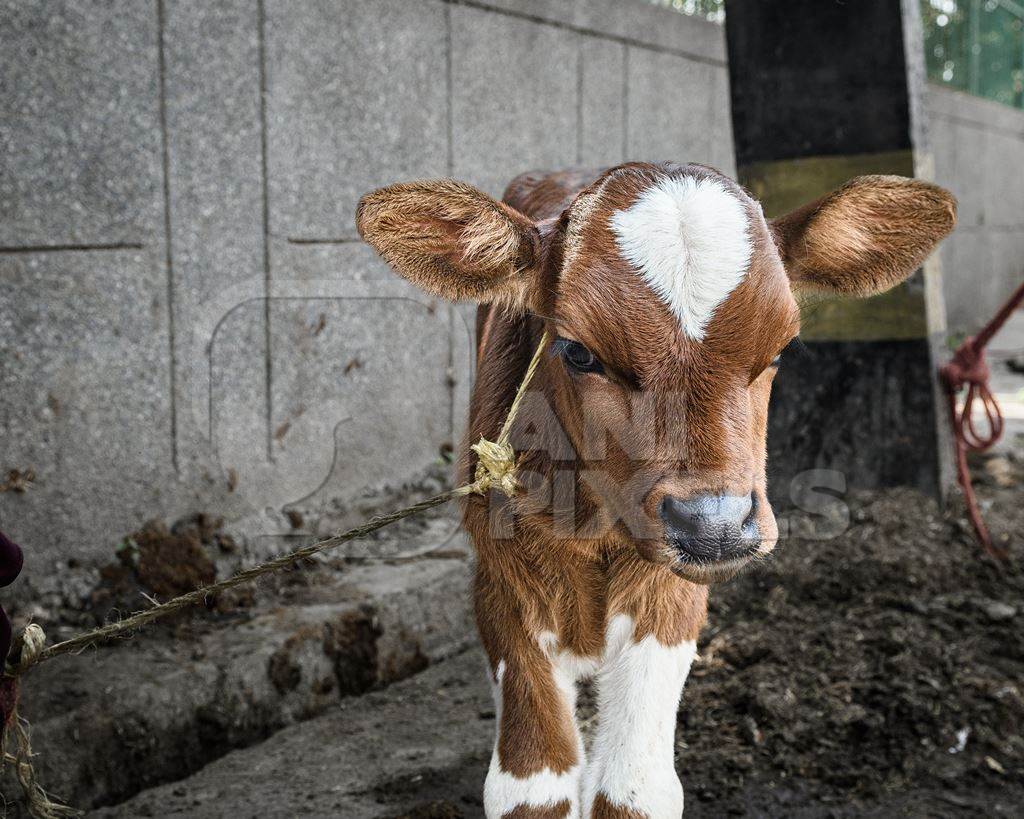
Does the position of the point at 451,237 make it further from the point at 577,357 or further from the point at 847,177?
the point at 847,177

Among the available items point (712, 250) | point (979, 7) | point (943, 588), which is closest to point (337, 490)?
point (943, 588)

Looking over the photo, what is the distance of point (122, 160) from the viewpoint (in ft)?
12.5

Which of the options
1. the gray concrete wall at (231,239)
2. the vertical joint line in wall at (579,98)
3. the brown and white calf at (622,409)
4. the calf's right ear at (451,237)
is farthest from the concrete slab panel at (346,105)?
the calf's right ear at (451,237)

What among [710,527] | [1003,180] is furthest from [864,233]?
[1003,180]

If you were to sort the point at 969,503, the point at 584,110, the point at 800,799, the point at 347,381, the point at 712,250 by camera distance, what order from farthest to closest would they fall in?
the point at 584,110
the point at 347,381
the point at 969,503
the point at 800,799
the point at 712,250

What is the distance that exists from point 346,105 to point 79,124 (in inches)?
53.2

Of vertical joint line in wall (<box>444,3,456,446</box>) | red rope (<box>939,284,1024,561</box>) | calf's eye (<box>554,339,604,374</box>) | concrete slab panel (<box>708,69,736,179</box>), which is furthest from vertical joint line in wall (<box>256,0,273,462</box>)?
concrete slab panel (<box>708,69,736,179</box>)

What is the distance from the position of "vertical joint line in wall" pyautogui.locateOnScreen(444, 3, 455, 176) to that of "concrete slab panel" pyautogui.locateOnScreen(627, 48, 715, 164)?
1.67 m

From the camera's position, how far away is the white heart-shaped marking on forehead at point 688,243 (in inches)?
84.4

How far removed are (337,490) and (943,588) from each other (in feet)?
8.13

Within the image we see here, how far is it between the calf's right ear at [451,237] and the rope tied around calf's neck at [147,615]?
18 centimetres

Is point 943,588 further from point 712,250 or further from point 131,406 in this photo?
point 131,406

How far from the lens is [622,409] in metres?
2.22

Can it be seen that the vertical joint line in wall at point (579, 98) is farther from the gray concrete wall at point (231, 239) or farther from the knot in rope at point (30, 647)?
the knot in rope at point (30, 647)
